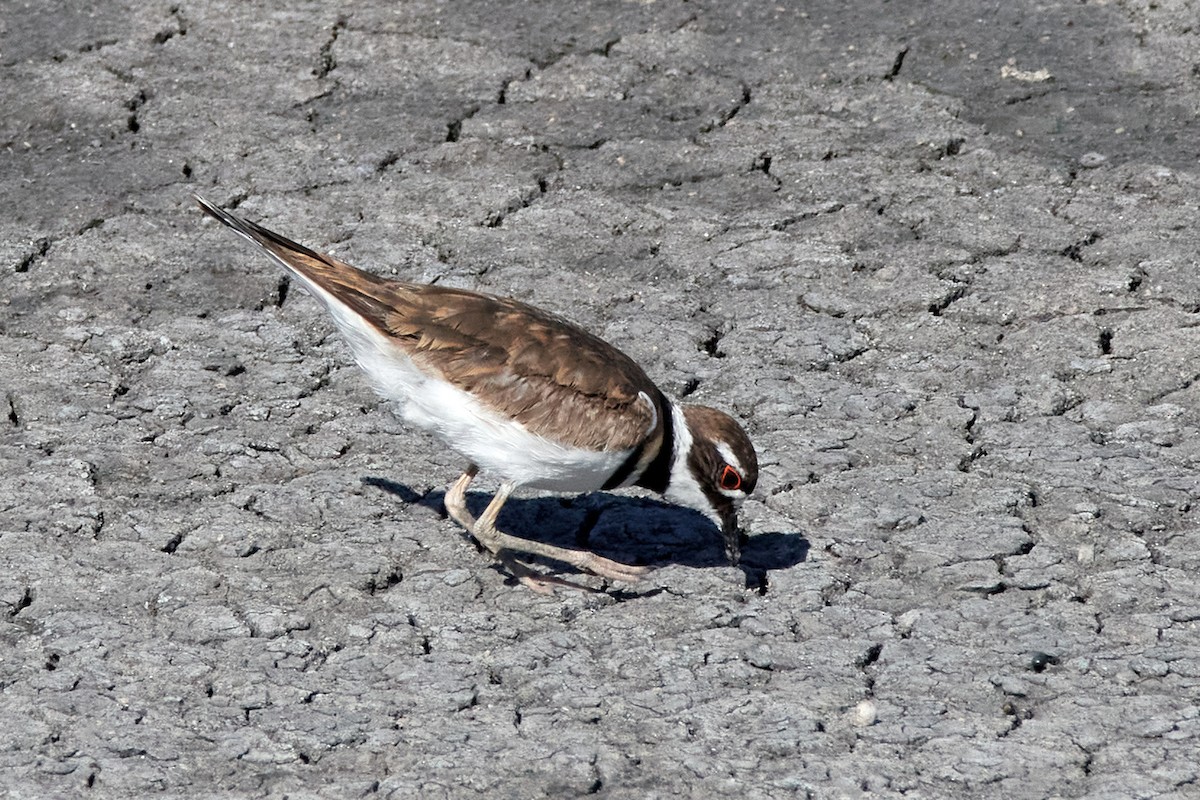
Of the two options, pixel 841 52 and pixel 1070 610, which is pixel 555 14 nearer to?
pixel 841 52

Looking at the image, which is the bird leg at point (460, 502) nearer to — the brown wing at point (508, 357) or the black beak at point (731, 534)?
the brown wing at point (508, 357)

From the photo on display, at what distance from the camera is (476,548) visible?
225 inches

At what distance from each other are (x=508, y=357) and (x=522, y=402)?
17 cm

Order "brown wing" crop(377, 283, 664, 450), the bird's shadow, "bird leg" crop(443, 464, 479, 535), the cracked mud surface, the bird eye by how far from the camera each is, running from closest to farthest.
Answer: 1. the cracked mud surface
2. "brown wing" crop(377, 283, 664, 450)
3. the bird eye
4. "bird leg" crop(443, 464, 479, 535)
5. the bird's shadow

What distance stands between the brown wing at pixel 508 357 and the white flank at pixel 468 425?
32 mm

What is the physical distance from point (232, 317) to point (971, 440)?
330 centimetres

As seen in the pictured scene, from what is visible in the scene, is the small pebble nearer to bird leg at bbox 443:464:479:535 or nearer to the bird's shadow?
the bird's shadow

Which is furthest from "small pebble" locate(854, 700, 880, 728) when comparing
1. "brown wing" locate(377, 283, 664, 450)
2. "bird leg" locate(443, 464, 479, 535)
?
"bird leg" locate(443, 464, 479, 535)

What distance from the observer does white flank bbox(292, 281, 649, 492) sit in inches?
210

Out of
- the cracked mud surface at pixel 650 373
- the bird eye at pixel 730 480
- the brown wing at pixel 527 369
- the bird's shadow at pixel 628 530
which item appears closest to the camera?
the cracked mud surface at pixel 650 373

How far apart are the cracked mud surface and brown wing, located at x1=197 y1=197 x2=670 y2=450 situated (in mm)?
640

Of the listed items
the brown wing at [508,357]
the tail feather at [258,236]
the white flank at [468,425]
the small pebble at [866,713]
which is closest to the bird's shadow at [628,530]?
the white flank at [468,425]

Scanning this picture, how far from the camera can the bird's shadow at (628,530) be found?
18.8 ft

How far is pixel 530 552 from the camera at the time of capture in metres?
5.62
